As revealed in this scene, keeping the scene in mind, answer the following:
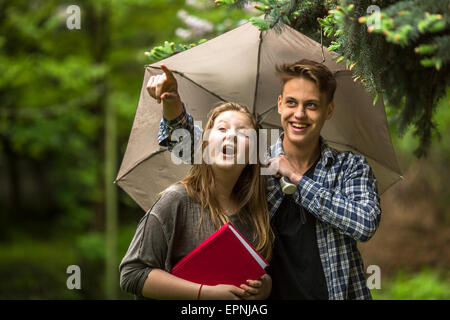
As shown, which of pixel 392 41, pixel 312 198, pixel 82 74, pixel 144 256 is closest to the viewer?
pixel 392 41

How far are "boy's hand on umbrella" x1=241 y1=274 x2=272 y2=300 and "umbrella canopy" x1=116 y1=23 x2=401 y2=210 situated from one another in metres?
1.04

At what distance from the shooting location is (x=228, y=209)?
2.45 m

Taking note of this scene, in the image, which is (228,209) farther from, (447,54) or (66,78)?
(66,78)

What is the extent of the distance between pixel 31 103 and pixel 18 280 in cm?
427

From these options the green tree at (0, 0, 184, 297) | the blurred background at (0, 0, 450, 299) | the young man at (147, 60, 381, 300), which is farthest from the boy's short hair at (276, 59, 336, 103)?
the green tree at (0, 0, 184, 297)

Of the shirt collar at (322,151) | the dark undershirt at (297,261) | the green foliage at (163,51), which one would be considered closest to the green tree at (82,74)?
the green foliage at (163,51)

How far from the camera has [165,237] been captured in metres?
2.25

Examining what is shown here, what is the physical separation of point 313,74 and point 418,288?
20.0 feet

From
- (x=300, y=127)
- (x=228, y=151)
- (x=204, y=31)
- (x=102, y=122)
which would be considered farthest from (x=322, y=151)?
(x=102, y=122)

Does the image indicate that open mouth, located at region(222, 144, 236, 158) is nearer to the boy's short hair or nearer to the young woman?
the young woman

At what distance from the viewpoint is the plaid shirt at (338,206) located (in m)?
2.29

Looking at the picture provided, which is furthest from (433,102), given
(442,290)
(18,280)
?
(18,280)

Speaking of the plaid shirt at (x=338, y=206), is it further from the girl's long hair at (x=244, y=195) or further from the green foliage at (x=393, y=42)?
the green foliage at (x=393, y=42)

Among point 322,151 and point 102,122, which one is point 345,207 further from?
point 102,122
